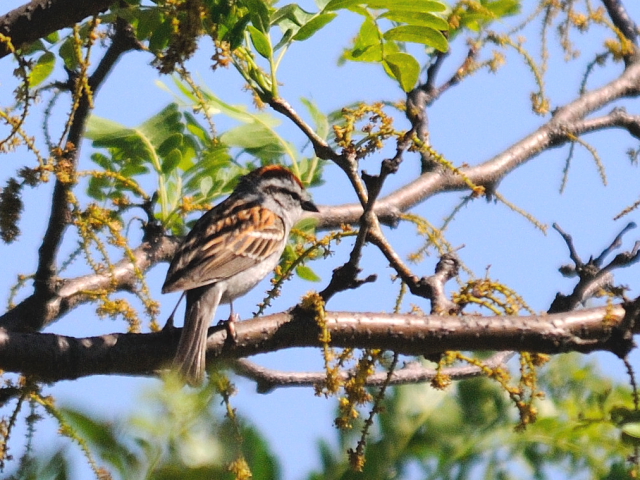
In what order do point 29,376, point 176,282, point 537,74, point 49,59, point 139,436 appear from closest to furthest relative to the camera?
point 139,436, point 29,376, point 49,59, point 176,282, point 537,74

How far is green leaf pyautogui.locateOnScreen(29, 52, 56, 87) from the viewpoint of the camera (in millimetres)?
3473

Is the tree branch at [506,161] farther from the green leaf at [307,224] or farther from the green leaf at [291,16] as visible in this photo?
the green leaf at [291,16]

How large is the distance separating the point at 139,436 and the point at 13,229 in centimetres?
193

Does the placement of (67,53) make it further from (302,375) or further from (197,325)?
(302,375)

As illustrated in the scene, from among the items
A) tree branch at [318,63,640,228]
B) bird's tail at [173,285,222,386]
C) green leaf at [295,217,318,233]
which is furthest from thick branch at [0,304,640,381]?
tree branch at [318,63,640,228]

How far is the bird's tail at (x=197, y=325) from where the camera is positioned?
8.94ft

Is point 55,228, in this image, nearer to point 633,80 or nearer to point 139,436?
point 139,436

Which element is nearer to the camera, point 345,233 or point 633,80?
point 345,233

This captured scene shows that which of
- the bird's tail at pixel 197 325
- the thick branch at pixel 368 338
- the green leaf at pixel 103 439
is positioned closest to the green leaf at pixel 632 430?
the thick branch at pixel 368 338

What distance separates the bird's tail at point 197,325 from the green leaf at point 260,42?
3.34 feet

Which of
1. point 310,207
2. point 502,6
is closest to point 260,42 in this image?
point 502,6

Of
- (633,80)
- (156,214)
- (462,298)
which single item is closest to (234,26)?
(462,298)

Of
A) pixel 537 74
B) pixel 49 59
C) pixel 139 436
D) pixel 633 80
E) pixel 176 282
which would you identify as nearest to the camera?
pixel 139 436

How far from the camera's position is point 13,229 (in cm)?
273
